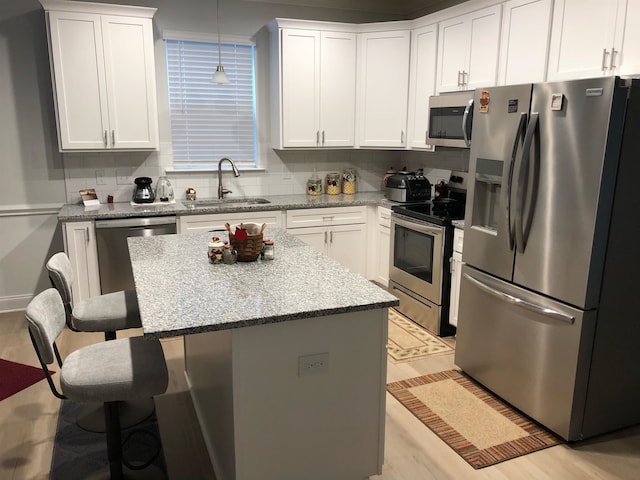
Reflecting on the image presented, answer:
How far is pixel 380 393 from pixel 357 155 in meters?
3.60

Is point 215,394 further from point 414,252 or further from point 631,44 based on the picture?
point 631,44

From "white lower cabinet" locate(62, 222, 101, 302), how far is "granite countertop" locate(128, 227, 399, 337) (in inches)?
53.8

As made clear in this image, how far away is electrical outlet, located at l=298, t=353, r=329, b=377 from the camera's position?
1.98 m

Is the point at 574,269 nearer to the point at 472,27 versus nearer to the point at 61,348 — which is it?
the point at 472,27

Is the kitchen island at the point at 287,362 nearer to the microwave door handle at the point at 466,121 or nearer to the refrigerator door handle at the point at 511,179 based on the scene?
the refrigerator door handle at the point at 511,179

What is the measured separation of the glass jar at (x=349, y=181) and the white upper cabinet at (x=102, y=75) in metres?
A: 1.94

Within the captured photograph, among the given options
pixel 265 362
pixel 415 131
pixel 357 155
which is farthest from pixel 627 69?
pixel 357 155

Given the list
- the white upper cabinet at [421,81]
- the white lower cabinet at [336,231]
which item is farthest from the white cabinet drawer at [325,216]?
the white upper cabinet at [421,81]

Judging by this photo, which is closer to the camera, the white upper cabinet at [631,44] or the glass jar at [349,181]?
the white upper cabinet at [631,44]

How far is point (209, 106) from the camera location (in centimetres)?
481

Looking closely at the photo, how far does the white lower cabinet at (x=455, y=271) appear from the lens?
371 cm

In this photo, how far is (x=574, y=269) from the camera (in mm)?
2459

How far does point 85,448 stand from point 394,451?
1.57m

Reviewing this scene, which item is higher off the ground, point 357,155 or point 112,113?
point 112,113
